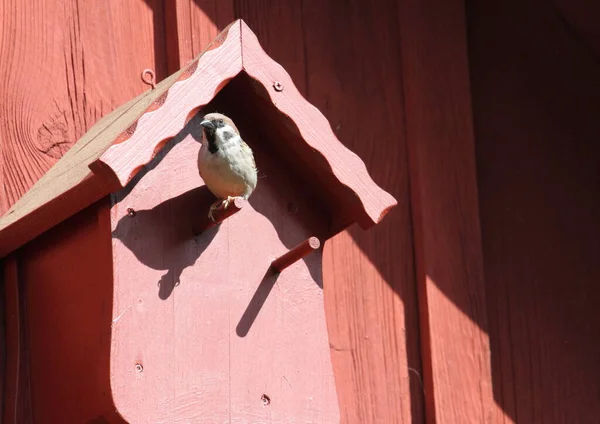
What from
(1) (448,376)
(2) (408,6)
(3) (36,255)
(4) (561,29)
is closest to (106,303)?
(3) (36,255)

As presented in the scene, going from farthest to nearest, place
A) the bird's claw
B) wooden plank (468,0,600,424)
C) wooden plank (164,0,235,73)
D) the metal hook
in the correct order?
wooden plank (468,0,600,424), wooden plank (164,0,235,73), the metal hook, the bird's claw

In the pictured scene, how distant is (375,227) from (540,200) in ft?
1.57

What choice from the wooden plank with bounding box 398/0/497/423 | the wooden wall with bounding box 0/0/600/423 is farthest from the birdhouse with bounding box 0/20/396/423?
the wooden plank with bounding box 398/0/497/423

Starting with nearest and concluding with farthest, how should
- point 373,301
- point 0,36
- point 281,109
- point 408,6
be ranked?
1. point 281,109
2. point 0,36
3. point 373,301
4. point 408,6

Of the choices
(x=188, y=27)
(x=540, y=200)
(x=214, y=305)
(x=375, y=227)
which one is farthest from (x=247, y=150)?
(x=540, y=200)

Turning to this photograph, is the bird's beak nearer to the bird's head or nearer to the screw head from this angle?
the bird's head

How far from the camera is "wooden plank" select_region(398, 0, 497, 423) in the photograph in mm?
3414

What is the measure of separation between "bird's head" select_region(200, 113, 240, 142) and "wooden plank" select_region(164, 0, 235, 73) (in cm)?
53

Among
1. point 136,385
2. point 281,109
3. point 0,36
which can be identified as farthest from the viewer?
point 0,36

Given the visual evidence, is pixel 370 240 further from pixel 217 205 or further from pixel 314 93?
pixel 217 205

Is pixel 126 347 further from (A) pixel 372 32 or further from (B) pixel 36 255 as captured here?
(A) pixel 372 32

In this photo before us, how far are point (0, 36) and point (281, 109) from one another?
0.74 meters

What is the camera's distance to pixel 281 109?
111 inches

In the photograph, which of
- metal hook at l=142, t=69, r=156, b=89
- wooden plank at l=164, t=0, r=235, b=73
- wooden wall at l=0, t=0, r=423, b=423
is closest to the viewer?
metal hook at l=142, t=69, r=156, b=89
